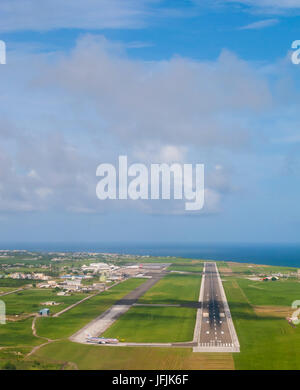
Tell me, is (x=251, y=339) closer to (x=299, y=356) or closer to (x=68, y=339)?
(x=299, y=356)

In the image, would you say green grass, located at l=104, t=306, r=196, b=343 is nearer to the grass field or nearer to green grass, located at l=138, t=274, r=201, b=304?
the grass field

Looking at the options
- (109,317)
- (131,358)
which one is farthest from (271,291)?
(131,358)

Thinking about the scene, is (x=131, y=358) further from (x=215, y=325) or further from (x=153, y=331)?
(x=215, y=325)

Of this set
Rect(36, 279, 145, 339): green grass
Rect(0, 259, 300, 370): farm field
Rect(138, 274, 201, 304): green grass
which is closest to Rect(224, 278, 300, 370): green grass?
Rect(0, 259, 300, 370): farm field
